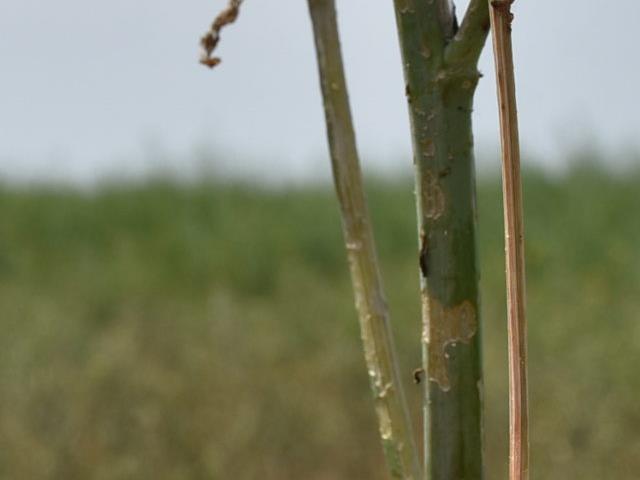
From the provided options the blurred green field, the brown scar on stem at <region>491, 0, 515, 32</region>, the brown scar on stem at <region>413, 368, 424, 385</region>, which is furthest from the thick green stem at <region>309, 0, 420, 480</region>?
the blurred green field

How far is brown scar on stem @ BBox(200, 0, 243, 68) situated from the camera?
50cm

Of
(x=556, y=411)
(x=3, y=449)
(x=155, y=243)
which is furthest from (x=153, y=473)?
(x=155, y=243)

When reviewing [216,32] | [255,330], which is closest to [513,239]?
[216,32]

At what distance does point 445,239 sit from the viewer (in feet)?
1.43

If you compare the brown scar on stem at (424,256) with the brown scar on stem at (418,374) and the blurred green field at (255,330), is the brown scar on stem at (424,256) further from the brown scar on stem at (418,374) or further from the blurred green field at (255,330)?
the blurred green field at (255,330)

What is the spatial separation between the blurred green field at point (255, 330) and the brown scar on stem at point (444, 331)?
2.96 metres

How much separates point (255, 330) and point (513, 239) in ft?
13.9

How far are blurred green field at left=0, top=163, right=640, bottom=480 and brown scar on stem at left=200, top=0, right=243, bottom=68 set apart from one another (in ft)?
9.61

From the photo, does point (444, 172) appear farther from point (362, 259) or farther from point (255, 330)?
point (255, 330)

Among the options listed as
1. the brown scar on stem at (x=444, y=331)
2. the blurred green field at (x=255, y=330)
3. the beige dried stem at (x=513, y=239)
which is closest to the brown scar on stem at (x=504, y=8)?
the beige dried stem at (x=513, y=239)

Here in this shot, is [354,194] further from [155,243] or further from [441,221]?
[155,243]

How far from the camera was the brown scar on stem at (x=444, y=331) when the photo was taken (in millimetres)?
435

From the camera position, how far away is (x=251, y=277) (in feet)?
17.1

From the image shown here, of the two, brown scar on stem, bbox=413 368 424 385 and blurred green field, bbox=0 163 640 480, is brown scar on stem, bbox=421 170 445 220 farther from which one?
blurred green field, bbox=0 163 640 480
